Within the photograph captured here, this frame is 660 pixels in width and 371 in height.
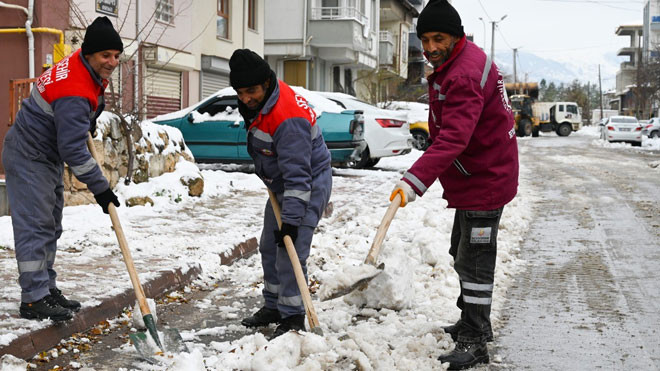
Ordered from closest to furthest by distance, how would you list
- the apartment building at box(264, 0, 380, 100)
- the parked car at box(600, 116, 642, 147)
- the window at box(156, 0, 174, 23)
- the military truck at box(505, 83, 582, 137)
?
1. the window at box(156, 0, 174, 23)
2. the apartment building at box(264, 0, 380, 100)
3. the parked car at box(600, 116, 642, 147)
4. the military truck at box(505, 83, 582, 137)

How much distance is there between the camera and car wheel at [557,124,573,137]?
45.4 meters

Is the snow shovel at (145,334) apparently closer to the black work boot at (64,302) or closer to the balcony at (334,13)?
the black work boot at (64,302)

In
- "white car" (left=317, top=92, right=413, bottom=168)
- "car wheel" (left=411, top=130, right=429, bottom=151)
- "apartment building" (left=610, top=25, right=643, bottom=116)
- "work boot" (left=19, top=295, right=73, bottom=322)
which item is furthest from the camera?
"apartment building" (left=610, top=25, right=643, bottom=116)

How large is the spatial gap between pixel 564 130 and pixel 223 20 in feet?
98.6

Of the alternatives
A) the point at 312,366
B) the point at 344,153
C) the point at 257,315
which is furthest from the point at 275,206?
the point at 344,153

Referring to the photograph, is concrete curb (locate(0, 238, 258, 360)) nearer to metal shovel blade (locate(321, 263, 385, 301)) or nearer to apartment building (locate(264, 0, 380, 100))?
metal shovel blade (locate(321, 263, 385, 301))

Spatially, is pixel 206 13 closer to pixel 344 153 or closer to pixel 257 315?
pixel 344 153

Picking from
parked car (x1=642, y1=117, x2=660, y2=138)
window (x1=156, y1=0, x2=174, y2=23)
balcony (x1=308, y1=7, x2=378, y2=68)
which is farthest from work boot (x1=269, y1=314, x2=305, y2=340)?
parked car (x1=642, y1=117, x2=660, y2=138)

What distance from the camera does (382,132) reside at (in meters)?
14.5

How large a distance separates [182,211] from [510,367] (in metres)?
5.70

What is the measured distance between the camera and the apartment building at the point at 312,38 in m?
26.6

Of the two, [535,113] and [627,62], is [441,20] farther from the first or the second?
[627,62]

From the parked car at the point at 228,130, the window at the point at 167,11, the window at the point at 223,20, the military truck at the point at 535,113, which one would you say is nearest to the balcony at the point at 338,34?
the window at the point at 223,20

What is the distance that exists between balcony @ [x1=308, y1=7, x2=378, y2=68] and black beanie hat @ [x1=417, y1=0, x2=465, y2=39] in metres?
23.6
